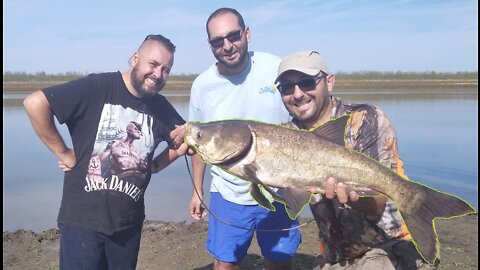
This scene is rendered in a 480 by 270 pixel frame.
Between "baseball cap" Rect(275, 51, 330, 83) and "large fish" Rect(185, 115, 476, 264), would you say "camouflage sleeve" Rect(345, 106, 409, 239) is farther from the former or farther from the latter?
"baseball cap" Rect(275, 51, 330, 83)

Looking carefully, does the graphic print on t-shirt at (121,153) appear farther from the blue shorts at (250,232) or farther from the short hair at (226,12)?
the short hair at (226,12)

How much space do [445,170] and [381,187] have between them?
9.64 meters

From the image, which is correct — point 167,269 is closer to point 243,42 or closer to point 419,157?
point 243,42

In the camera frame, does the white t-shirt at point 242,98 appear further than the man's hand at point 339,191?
Yes

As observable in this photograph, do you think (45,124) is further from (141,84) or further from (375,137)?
(375,137)

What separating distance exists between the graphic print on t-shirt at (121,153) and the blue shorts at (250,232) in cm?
120

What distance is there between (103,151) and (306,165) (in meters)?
2.10

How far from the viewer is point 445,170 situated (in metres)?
12.2

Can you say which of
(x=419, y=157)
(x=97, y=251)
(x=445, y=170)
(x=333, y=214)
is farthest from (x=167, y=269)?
(x=419, y=157)

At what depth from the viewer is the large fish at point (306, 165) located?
11.7 feet

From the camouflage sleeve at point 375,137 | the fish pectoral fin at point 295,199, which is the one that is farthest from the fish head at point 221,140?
the camouflage sleeve at point 375,137

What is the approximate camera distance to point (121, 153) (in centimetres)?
460

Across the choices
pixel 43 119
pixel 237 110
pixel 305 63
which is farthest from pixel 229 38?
pixel 43 119

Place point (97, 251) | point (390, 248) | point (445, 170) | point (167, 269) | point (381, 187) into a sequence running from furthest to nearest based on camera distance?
point (445, 170) < point (167, 269) < point (97, 251) < point (390, 248) < point (381, 187)
